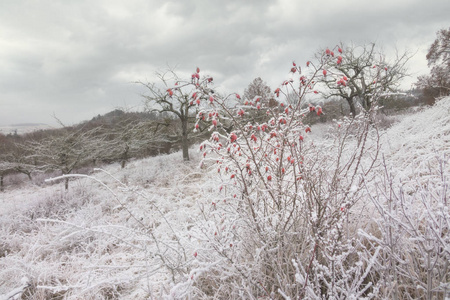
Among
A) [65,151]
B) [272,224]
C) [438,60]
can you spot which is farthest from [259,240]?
[438,60]

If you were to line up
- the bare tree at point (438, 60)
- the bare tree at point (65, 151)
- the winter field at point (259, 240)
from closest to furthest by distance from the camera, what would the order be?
the winter field at point (259, 240), the bare tree at point (65, 151), the bare tree at point (438, 60)

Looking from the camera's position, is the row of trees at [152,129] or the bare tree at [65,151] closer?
the row of trees at [152,129]

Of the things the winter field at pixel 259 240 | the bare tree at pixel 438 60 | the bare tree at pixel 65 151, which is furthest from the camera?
the bare tree at pixel 438 60

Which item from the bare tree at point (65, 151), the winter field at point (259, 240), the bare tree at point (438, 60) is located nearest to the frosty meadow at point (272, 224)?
the winter field at point (259, 240)

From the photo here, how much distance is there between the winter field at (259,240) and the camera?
5.08ft

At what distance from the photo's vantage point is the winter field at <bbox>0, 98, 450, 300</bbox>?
1549mm

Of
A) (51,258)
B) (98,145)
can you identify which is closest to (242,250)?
(51,258)

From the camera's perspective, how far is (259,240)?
250cm

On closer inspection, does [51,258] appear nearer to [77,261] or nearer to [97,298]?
[77,261]

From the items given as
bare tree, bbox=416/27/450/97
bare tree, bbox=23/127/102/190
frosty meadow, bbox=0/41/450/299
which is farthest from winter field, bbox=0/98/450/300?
bare tree, bbox=416/27/450/97

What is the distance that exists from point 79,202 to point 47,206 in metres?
1.00

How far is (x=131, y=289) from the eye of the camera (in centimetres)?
328

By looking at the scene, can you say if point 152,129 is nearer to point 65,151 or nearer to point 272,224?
point 65,151

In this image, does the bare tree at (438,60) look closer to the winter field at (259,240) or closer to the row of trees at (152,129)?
the row of trees at (152,129)
